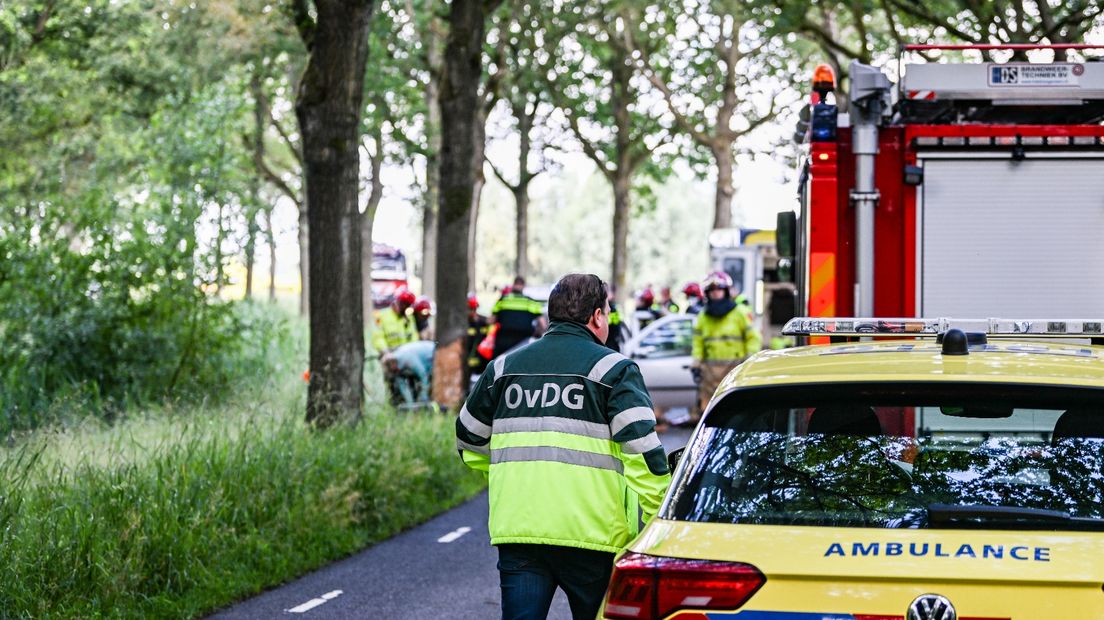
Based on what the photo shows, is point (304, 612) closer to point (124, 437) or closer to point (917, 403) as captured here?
point (124, 437)

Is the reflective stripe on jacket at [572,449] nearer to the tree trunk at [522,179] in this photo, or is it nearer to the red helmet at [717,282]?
the red helmet at [717,282]

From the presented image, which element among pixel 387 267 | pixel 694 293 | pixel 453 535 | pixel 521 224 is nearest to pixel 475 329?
pixel 694 293

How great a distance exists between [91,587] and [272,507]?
236cm

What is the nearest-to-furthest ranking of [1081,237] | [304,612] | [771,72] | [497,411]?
[497,411] → [304,612] → [1081,237] → [771,72]

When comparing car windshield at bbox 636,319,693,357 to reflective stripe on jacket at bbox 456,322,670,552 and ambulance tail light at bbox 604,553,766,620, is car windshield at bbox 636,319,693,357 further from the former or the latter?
ambulance tail light at bbox 604,553,766,620

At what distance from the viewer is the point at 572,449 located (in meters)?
4.88

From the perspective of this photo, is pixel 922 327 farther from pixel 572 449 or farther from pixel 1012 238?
pixel 1012 238

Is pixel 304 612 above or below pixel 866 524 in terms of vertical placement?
below

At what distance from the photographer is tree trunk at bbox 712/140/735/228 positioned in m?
35.5

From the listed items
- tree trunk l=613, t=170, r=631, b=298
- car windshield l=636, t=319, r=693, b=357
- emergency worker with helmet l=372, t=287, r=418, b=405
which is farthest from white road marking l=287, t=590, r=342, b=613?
tree trunk l=613, t=170, r=631, b=298

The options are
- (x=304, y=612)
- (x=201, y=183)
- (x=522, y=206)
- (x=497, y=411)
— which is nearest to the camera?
(x=497, y=411)

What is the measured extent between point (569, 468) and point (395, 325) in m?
14.3

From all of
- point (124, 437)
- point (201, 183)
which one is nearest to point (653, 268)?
point (201, 183)

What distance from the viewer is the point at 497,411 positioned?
5.03m
